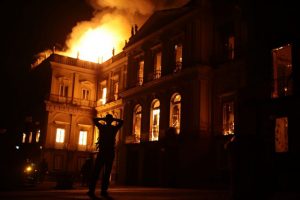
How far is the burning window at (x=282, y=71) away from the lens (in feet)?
65.0

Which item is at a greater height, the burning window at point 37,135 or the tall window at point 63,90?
the tall window at point 63,90

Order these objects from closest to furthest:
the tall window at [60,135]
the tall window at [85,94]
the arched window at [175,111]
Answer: the arched window at [175,111] < the tall window at [60,135] < the tall window at [85,94]

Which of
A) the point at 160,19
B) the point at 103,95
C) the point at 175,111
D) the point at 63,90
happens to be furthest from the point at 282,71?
the point at 63,90

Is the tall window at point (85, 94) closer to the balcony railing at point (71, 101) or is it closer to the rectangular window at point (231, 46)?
the balcony railing at point (71, 101)

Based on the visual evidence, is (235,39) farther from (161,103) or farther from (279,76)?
(161,103)

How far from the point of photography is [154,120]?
30.3m

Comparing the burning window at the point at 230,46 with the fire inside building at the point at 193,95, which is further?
the burning window at the point at 230,46

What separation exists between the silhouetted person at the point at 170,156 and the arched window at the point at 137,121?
5304mm

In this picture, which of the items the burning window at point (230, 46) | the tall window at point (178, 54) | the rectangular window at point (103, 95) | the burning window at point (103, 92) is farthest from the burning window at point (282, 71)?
the burning window at point (103, 92)

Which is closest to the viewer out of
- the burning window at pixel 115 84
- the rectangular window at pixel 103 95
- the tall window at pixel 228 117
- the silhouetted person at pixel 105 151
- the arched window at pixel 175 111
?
the silhouetted person at pixel 105 151

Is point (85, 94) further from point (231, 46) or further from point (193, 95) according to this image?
point (231, 46)

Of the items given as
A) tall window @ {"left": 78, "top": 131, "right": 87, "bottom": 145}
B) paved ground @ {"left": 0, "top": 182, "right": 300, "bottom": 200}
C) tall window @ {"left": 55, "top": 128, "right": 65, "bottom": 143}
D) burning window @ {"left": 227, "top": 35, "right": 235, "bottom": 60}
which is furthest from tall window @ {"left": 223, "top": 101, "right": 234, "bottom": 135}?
tall window @ {"left": 55, "top": 128, "right": 65, "bottom": 143}

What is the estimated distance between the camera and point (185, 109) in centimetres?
2619

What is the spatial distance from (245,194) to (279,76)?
16.8m
